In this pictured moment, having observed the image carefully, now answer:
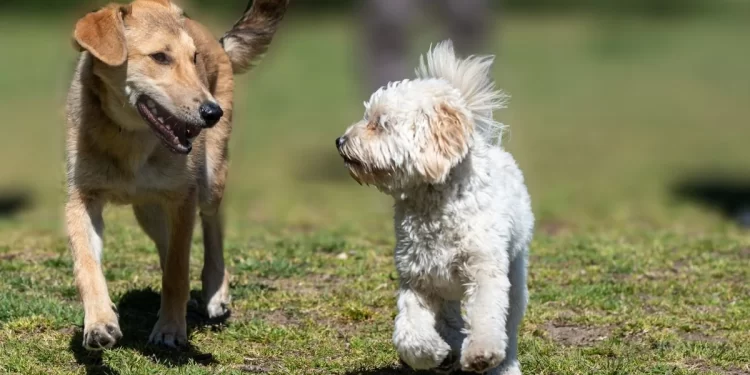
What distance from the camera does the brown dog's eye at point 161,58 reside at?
5941mm

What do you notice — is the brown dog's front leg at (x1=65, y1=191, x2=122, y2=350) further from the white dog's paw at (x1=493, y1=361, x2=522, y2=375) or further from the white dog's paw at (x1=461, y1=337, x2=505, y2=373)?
the white dog's paw at (x1=493, y1=361, x2=522, y2=375)

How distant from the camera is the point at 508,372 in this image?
17.9 feet

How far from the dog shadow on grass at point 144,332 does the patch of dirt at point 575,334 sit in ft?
6.15

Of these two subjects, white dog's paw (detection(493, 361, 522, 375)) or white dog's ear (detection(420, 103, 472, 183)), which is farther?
white dog's paw (detection(493, 361, 522, 375))

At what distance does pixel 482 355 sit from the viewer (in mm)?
4906

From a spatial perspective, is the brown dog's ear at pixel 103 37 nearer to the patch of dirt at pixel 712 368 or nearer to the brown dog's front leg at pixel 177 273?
the brown dog's front leg at pixel 177 273

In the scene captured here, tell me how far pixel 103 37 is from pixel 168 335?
1.58 metres

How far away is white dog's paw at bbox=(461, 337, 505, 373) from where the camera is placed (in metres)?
4.91

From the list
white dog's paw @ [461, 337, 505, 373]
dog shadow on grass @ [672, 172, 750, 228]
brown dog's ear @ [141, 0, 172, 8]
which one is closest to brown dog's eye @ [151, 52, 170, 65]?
brown dog's ear @ [141, 0, 172, 8]

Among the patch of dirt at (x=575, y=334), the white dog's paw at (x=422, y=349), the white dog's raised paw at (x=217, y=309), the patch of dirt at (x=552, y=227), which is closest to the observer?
the white dog's paw at (x=422, y=349)

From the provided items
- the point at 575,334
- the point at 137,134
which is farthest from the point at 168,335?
the point at 575,334

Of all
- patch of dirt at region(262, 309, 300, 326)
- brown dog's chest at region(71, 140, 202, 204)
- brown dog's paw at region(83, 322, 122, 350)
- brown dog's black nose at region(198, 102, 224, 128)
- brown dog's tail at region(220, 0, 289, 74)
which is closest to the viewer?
brown dog's paw at region(83, 322, 122, 350)

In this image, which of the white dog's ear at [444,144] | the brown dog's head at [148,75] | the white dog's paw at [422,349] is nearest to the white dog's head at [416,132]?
the white dog's ear at [444,144]

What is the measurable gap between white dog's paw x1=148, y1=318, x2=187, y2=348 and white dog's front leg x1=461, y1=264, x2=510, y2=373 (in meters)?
1.72
